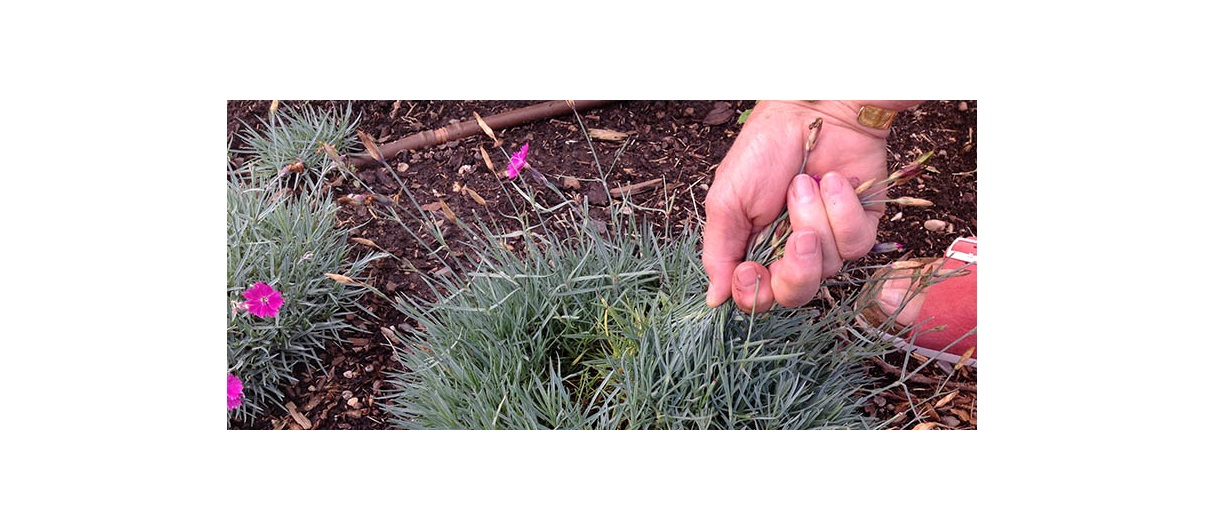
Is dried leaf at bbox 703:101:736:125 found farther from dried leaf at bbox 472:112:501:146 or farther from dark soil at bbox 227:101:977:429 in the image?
dried leaf at bbox 472:112:501:146

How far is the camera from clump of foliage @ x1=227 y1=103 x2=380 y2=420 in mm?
1270

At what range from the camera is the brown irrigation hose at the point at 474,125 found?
52.7 inches

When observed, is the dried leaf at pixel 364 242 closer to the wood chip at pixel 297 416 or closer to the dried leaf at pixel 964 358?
the wood chip at pixel 297 416

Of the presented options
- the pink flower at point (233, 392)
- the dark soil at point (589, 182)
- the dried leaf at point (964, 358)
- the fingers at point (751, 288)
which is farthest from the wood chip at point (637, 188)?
the pink flower at point (233, 392)

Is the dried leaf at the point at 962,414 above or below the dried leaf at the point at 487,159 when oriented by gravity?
below

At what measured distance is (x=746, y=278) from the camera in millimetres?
1109

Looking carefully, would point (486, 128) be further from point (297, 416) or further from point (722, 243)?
point (297, 416)

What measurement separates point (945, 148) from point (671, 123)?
0.46m

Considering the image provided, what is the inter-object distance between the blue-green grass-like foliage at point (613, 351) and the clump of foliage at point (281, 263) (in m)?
0.15

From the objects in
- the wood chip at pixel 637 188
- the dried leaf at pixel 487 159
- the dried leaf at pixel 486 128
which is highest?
the dried leaf at pixel 486 128

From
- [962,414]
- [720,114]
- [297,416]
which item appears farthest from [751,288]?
[297,416]
